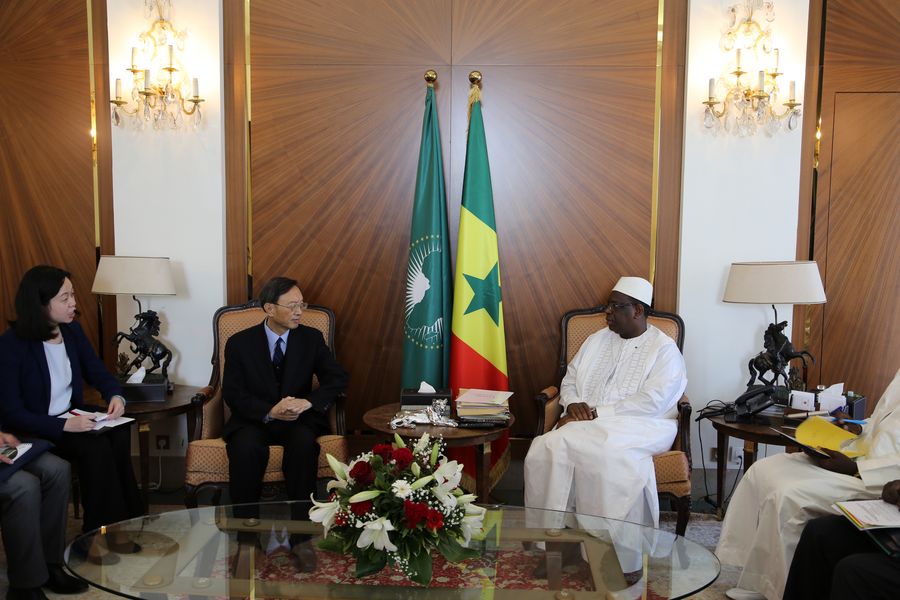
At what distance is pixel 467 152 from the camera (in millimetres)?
4410

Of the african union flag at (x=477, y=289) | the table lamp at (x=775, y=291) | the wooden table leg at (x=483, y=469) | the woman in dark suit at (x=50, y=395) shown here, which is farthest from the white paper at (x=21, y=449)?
the table lamp at (x=775, y=291)

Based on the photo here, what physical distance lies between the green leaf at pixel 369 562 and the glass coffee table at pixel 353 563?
24 mm

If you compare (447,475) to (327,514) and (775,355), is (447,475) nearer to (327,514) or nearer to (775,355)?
(327,514)

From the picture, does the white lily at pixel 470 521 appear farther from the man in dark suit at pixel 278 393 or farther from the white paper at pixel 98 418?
the white paper at pixel 98 418

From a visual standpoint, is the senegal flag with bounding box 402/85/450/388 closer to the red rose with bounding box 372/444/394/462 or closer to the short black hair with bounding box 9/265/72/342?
the short black hair with bounding box 9/265/72/342

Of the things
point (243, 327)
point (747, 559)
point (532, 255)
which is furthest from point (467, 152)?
point (747, 559)

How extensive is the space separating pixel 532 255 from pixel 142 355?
7.46ft

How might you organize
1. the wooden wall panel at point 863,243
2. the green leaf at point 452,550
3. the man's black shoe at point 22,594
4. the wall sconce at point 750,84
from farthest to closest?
the wooden wall panel at point 863,243 < the wall sconce at point 750,84 < the man's black shoe at point 22,594 < the green leaf at point 452,550

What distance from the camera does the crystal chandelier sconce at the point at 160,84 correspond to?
4.50 meters

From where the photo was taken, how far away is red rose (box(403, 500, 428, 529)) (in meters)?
2.17

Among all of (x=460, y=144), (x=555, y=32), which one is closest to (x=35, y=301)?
(x=460, y=144)

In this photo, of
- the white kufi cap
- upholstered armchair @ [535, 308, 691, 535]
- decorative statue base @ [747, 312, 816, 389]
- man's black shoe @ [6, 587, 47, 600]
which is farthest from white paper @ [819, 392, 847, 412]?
man's black shoe @ [6, 587, 47, 600]

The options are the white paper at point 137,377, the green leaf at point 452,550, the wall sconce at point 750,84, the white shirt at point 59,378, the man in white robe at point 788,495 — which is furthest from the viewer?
the wall sconce at point 750,84

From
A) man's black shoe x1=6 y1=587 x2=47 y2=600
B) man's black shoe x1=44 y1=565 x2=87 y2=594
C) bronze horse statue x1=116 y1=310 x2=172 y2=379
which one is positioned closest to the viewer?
man's black shoe x1=6 y1=587 x2=47 y2=600
